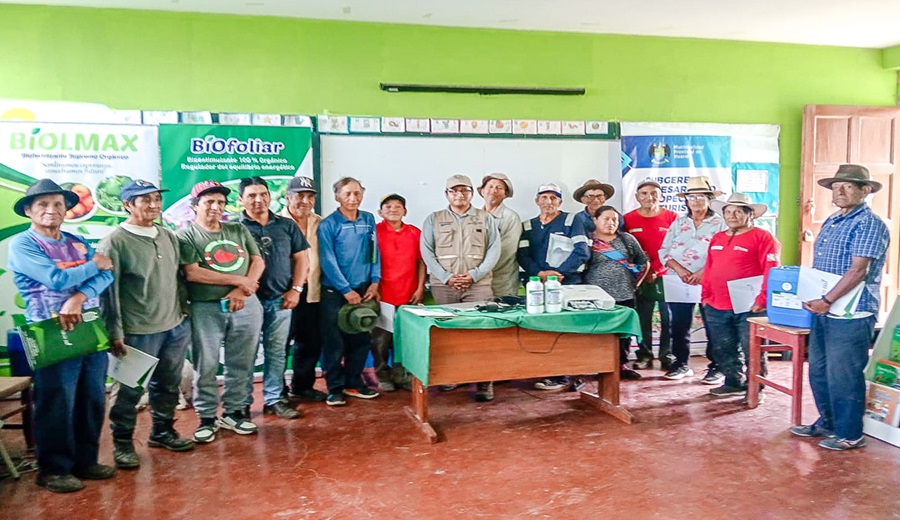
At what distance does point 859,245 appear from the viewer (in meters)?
3.42

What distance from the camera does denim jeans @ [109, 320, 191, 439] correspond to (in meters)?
3.45

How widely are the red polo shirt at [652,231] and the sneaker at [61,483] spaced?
4.12 metres

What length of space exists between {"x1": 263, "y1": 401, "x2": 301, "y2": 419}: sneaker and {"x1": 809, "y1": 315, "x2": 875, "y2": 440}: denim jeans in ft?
10.1

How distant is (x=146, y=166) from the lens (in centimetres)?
506

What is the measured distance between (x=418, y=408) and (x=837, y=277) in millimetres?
2421

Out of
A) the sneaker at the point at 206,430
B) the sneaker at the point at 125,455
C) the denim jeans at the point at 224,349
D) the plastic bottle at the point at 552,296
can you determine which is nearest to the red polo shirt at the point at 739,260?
the plastic bottle at the point at 552,296

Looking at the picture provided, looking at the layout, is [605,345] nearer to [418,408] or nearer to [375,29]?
[418,408]

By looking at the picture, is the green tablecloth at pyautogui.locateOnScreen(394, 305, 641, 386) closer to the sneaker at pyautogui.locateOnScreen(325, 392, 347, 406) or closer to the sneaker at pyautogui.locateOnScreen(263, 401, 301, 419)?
the sneaker at pyautogui.locateOnScreen(325, 392, 347, 406)

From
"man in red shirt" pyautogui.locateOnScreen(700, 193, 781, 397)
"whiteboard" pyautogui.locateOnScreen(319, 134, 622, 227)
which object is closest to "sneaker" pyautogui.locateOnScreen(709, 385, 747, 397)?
"man in red shirt" pyautogui.locateOnScreen(700, 193, 781, 397)

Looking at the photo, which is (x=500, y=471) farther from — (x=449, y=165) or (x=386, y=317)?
(x=449, y=165)

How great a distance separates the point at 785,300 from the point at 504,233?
1.93 m

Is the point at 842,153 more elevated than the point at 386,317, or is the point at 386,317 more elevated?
the point at 842,153

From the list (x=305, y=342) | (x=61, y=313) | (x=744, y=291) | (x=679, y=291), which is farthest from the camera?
(x=679, y=291)

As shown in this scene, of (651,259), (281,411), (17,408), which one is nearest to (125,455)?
(17,408)
